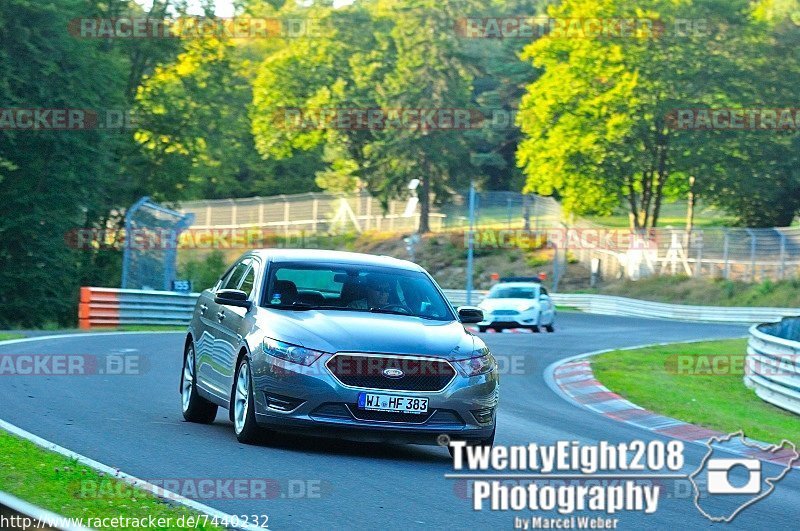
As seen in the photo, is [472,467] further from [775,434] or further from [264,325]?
[775,434]

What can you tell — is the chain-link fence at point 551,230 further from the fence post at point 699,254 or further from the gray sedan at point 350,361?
the gray sedan at point 350,361

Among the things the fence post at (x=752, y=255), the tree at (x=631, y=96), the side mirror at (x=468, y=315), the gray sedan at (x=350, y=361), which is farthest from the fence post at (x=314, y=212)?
the side mirror at (x=468, y=315)

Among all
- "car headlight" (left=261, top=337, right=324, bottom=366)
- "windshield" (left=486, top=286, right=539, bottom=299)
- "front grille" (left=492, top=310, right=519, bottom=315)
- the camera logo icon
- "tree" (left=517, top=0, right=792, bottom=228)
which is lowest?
"front grille" (left=492, top=310, right=519, bottom=315)

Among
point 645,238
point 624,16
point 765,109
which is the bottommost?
point 645,238

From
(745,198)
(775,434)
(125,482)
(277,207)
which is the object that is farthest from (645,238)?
(125,482)

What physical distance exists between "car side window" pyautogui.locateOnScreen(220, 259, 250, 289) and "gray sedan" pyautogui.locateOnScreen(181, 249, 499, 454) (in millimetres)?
713

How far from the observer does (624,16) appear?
228 ft

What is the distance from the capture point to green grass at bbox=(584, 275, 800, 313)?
6191cm

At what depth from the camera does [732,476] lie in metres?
11.4

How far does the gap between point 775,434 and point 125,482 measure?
9.81 meters

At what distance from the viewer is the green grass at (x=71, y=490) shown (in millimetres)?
7607

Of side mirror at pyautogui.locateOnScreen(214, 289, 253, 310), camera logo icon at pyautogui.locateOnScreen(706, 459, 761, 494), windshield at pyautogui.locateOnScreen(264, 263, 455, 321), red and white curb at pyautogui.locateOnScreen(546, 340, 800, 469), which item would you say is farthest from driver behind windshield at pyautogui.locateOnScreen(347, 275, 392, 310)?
red and white curb at pyautogui.locateOnScreen(546, 340, 800, 469)

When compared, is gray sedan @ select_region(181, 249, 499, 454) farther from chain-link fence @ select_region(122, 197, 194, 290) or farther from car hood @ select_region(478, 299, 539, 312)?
car hood @ select_region(478, 299, 539, 312)

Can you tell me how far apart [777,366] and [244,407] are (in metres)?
11.1
